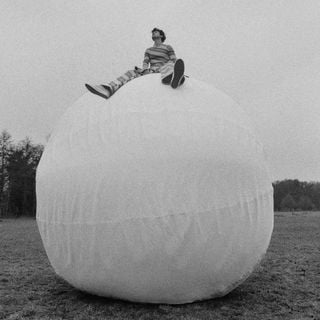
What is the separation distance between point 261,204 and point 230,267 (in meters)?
0.95

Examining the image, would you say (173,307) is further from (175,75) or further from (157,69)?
(157,69)

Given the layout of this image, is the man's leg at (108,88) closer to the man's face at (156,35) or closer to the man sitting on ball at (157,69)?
the man sitting on ball at (157,69)

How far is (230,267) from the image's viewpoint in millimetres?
5406

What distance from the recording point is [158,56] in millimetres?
7164

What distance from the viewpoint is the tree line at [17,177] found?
138 feet

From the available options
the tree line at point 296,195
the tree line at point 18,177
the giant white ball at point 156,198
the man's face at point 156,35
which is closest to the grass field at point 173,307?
the giant white ball at point 156,198

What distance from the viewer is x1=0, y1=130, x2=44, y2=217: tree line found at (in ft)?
138

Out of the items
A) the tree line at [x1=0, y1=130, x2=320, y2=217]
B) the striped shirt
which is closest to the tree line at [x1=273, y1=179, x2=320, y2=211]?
the tree line at [x1=0, y1=130, x2=320, y2=217]

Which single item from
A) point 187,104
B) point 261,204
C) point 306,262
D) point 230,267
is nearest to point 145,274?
point 230,267

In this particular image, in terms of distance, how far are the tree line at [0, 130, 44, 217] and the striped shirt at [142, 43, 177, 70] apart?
37280 millimetres

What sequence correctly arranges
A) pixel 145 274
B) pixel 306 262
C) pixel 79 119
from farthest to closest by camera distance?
pixel 306 262 < pixel 79 119 < pixel 145 274

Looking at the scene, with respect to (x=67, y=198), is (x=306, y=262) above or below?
below

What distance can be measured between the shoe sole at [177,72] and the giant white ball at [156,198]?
0.44 ft

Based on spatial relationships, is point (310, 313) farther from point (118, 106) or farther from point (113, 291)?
point (118, 106)
